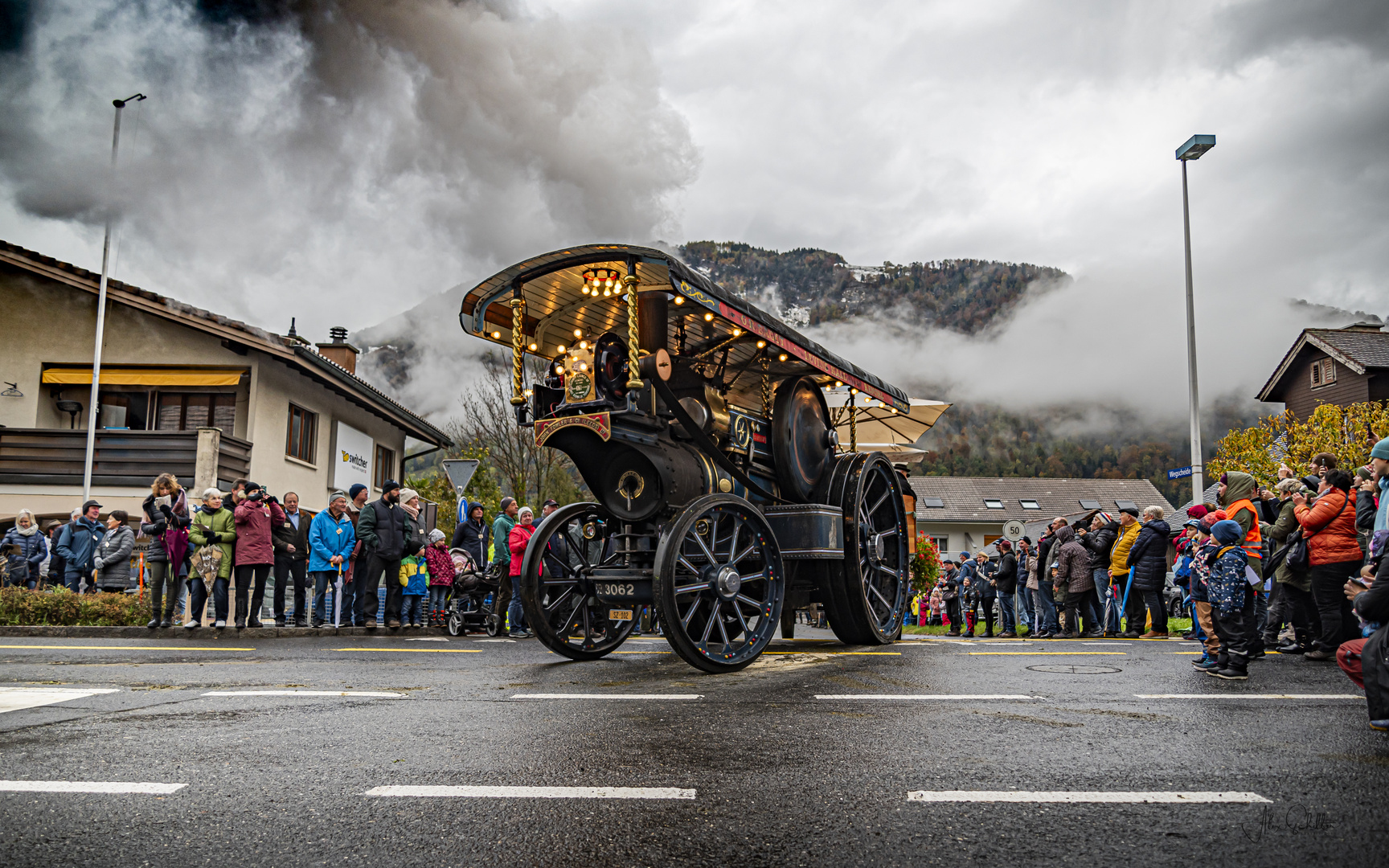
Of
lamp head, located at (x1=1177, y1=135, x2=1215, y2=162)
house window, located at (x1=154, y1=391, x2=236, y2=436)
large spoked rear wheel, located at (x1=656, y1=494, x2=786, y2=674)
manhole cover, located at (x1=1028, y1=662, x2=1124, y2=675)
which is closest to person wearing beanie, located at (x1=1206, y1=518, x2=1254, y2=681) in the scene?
manhole cover, located at (x1=1028, y1=662, x2=1124, y2=675)

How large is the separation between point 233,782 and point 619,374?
4.18 meters

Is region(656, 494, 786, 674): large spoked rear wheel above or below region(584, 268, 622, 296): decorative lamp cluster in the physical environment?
below

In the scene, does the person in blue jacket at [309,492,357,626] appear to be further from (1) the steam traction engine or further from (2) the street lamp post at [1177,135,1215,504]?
(2) the street lamp post at [1177,135,1215,504]

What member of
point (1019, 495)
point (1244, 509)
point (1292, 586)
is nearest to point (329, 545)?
point (1244, 509)

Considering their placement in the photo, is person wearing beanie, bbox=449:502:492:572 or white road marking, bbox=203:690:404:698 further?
person wearing beanie, bbox=449:502:492:572

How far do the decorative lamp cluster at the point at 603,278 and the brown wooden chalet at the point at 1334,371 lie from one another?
33.8 metres

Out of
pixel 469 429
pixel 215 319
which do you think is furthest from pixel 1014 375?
pixel 215 319

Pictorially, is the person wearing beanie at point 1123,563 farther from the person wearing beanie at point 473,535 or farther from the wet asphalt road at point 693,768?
the person wearing beanie at point 473,535

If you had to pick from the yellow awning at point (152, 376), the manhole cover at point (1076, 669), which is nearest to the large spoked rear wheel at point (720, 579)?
the manhole cover at point (1076, 669)

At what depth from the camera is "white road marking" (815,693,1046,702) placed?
578 centimetres

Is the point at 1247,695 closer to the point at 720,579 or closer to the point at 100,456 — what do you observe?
the point at 720,579

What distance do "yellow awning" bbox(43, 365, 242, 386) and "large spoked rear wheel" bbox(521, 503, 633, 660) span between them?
14357mm

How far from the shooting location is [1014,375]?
604 feet
